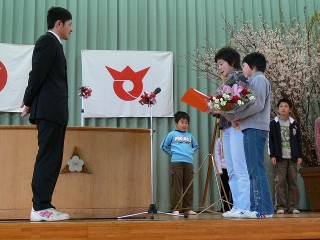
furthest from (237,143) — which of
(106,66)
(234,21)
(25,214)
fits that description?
(234,21)

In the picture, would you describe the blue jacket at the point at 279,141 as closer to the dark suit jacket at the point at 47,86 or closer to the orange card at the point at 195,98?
the orange card at the point at 195,98

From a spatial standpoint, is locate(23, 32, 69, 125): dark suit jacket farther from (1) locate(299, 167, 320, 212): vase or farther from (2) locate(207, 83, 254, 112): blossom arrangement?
(1) locate(299, 167, 320, 212): vase

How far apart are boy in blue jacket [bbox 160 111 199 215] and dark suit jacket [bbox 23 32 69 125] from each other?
8.19 feet

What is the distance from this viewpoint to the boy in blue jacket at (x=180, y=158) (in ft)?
16.5

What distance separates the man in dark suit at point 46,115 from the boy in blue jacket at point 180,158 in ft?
8.10

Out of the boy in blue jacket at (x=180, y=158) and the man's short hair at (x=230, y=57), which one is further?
the boy in blue jacket at (x=180, y=158)

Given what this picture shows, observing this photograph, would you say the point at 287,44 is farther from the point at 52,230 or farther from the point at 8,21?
the point at 52,230

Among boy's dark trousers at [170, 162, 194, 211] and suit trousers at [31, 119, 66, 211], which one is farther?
boy's dark trousers at [170, 162, 194, 211]

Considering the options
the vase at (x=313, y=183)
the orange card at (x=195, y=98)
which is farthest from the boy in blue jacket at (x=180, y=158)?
the vase at (x=313, y=183)

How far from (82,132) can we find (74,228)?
143cm

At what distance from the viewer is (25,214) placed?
337cm

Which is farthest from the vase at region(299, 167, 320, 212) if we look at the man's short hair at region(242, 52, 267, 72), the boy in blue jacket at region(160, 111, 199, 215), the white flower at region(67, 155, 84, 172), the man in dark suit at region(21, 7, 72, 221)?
the man in dark suit at region(21, 7, 72, 221)

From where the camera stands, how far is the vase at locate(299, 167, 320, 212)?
16.0 ft

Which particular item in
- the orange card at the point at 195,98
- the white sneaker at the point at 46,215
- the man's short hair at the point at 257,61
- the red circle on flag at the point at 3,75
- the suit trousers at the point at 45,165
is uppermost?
the red circle on flag at the point at 3,75
